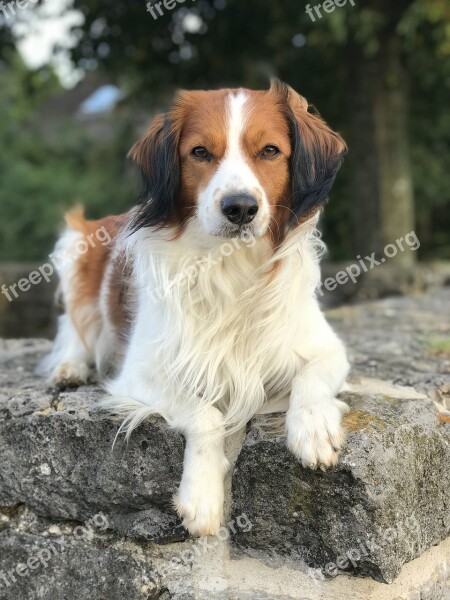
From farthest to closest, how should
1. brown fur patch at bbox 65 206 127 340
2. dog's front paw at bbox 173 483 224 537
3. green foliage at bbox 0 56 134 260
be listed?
1. green foliage at bbox 0 56 134 260
2. brown fur patch at bbox 65 206 127 340
3. dog's front paw at bbox 173 483 224 537

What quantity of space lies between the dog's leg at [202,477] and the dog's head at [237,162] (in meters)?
0.69

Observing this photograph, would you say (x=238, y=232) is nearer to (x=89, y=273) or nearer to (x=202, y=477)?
(x=202, y=477)

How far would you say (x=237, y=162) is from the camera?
7.34 ft

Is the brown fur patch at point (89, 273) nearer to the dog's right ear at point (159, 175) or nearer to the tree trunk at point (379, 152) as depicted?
the dog's right ear at point (159, 175)

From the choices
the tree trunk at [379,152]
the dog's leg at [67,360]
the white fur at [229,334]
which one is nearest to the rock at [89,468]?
the white fur at [229,334]

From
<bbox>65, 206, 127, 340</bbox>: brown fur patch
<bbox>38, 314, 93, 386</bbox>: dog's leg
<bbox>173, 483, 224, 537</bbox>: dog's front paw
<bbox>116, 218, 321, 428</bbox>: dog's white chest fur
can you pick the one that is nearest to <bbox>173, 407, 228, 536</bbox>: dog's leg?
<bbox>173, 483, 224, 537</bbox>: dog's front paw

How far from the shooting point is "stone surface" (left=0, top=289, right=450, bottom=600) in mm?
1991

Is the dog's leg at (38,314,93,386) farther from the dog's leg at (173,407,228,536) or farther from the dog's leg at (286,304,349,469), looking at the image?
the dog's leg at (286,304,349,469)

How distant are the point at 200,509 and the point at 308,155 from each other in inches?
52.6

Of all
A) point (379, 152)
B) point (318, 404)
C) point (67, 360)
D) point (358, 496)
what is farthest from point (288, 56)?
point (358, 496)

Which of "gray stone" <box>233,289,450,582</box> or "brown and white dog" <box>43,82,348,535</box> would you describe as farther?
"brown and white dog" <box>43,82,348,535</box>

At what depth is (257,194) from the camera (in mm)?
2178

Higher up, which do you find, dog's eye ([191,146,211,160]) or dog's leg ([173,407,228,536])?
dog's eye ([191,146,211,160])

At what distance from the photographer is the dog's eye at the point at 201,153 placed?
233 centimetres
